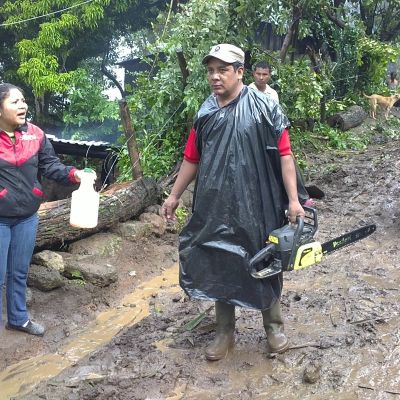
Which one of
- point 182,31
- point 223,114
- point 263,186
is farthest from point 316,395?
point 182,31

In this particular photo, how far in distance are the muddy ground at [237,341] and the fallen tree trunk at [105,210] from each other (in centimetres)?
43

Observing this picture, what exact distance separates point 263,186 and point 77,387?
5.76 feet

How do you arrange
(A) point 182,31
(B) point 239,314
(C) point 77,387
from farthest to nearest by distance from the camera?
(A) point 182,31
(B) point 239,314
(C) point 77,387

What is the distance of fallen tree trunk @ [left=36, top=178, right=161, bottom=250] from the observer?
5.13 metres

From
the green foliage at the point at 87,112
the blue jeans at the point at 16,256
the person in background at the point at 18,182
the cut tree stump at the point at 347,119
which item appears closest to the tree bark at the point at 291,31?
the cut tree stump at the point at 347,119

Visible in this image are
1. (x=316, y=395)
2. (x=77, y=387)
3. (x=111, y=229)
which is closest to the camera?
(x=316, y=395)

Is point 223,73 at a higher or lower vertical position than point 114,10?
higher

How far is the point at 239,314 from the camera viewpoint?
4.07m

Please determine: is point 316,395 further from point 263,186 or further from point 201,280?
point 263,186

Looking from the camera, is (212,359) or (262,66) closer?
(212,359)

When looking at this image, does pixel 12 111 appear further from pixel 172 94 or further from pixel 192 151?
pixel 172 94

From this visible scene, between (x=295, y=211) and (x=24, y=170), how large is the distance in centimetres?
195

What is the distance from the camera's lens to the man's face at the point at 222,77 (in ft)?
9.98

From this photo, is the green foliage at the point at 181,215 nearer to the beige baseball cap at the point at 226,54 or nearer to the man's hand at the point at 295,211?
the man's hand at the point at 295,211
